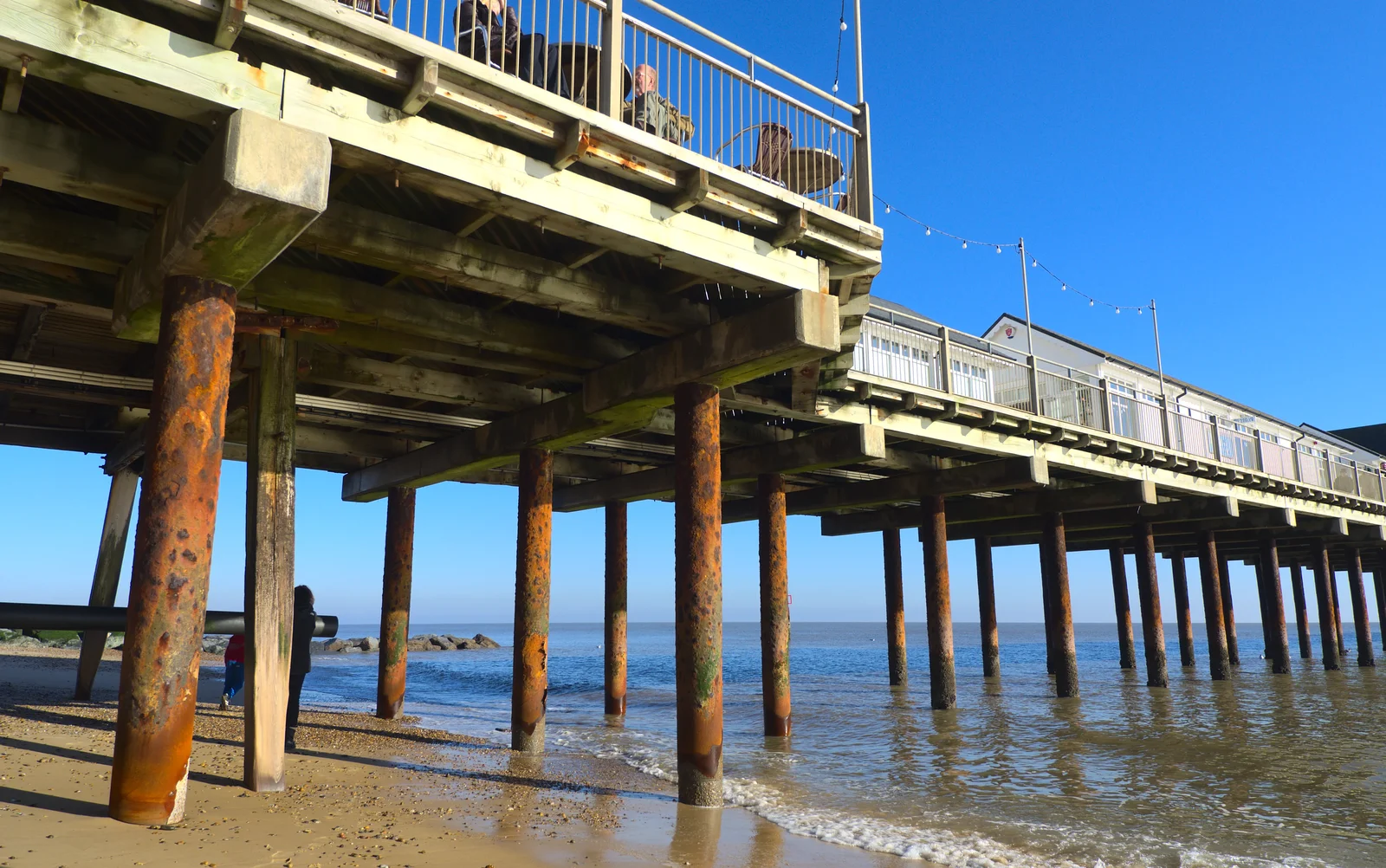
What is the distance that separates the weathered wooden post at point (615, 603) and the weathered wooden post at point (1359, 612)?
3305cm

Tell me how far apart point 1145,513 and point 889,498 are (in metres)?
9.86

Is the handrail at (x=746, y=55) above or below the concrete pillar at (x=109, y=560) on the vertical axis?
above

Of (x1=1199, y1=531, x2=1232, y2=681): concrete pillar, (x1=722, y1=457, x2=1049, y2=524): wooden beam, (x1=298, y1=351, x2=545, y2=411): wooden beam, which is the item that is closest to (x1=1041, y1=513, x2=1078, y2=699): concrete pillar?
(x1=722, y1=457, x2=1049, y2=524): wooden beam

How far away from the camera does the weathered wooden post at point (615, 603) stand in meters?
17.4

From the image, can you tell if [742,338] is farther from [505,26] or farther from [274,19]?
[274,19]

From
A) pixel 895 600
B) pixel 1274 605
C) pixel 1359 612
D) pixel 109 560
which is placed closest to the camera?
pixel 109 560

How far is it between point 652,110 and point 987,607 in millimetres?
22825

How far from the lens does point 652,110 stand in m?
7.36

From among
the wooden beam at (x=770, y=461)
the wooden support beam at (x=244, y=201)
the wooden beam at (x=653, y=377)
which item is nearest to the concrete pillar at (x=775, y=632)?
the wooden beam at (x=770, y=461)

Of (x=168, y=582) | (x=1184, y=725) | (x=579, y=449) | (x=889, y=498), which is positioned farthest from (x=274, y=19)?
(x=1184, y=725)

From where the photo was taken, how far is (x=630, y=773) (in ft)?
→ 32.7

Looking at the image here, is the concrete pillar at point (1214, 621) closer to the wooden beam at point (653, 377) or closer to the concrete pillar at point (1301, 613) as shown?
the concrete pillar at point (1301, 613)

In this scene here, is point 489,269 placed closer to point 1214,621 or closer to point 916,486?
point 916,486

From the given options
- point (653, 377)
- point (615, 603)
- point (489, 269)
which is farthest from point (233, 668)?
point (489, 269)
